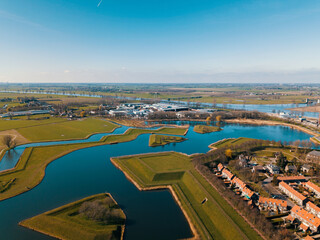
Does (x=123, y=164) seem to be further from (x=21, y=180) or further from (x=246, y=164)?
(x=246, y=164)

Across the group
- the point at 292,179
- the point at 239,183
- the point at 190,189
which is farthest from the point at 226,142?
the point at 190,189

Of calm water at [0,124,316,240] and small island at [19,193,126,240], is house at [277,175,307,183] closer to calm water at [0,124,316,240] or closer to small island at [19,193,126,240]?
calm water at [0,124,316,240]

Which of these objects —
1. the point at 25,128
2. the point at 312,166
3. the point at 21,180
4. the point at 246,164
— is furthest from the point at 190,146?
the point at 25,128

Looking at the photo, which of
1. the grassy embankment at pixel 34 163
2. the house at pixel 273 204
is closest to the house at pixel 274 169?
the house at pixel 273 204

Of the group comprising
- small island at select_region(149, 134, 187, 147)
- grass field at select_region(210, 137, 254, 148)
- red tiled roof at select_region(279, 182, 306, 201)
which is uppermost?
small island at select_region(149, 134, 187, 147)

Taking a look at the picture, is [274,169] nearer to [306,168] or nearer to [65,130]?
[306,168]

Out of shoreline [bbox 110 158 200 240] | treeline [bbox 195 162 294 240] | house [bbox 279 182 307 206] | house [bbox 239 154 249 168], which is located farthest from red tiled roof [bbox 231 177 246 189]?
shoreline [bbox 110 158 200 240]

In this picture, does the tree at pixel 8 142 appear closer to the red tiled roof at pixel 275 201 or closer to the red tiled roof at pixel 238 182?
the red tiled roof at pixel 238 182
